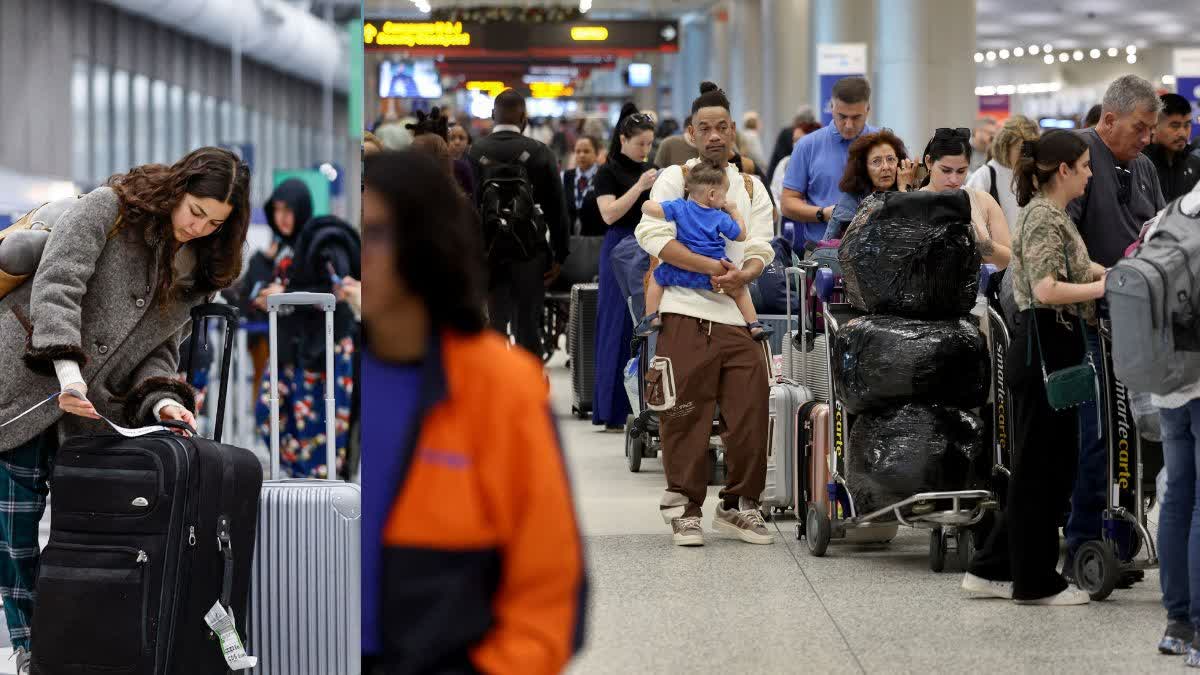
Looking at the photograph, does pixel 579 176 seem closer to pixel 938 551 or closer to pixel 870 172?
pixel 870 172

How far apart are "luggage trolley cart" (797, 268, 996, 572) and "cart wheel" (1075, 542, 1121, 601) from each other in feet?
1.18

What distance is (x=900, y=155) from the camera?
6.81m

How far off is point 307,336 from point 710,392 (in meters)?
2.89

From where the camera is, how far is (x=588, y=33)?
1031 inches

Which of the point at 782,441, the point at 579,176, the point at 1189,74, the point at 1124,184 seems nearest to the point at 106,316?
the point at 782,441

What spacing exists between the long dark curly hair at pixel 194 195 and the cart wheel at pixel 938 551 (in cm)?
310

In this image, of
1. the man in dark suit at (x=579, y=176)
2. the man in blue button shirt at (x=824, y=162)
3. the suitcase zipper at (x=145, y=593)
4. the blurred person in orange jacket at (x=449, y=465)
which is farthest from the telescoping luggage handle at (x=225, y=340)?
the man in dark suit at (x=579, y=176)

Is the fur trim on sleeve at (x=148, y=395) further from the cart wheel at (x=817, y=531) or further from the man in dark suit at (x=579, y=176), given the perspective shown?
the man in dark suit at (x=579, y=176)

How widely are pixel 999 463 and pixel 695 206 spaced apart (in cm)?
150

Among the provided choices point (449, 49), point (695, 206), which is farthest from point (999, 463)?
point (449, 49)

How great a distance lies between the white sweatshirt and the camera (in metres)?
6.27

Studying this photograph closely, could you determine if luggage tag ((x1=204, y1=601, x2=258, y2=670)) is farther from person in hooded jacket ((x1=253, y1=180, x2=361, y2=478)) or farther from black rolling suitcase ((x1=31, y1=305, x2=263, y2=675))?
person in hooded jacket ((x1=253, y1=180, x2=361, y2=478))

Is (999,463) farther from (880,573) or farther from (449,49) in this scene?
(449,49)

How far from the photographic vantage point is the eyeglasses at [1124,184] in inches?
235
